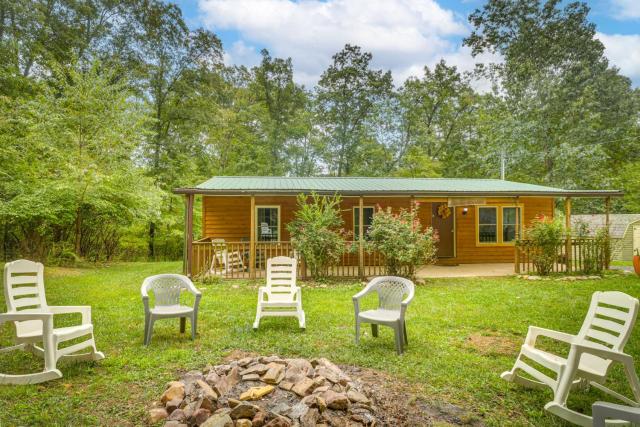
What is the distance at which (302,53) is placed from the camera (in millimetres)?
23109

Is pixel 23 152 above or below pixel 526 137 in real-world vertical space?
below

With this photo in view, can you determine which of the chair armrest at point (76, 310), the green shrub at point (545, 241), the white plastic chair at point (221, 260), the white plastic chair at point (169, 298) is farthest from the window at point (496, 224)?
the chair armrest at point (76, 310)

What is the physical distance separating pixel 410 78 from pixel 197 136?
13.5 meters

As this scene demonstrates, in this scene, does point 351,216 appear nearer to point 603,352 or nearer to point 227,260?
point 227,260

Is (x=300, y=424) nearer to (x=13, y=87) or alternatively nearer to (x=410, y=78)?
(x=13, y=87)

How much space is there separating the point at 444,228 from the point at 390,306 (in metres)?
8.80

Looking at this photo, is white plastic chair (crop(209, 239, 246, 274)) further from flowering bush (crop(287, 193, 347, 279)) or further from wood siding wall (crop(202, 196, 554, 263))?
flowering bush (crop(287, 193, 347, 279))

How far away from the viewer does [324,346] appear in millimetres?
4488

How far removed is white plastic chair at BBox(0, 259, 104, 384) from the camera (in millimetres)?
3473

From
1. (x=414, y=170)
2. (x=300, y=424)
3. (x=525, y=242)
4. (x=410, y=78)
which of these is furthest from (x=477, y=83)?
(x=300, y=424)

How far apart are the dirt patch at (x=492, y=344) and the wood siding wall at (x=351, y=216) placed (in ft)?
24.3

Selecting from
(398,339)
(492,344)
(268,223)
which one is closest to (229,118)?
(268,223)

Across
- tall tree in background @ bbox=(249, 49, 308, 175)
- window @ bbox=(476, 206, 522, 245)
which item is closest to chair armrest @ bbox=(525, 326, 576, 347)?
window @ bbox=(476, 206, 522, 245)

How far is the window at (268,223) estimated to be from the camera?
12.5 metres
